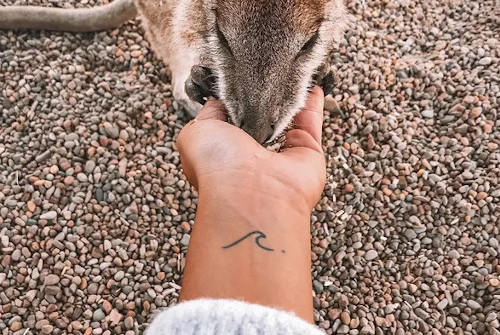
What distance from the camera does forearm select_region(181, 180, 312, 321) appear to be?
1.73m

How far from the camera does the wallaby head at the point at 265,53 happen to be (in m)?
2.13

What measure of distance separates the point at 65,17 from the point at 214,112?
5.20 feet

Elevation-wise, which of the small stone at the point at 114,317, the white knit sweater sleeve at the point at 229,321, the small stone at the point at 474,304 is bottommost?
the small stone at the point at 114,317

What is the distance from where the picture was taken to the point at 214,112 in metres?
2.58

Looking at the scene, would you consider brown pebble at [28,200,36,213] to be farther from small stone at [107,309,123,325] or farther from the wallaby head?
the wallaby head

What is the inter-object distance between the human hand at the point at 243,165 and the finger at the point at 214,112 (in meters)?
0.06

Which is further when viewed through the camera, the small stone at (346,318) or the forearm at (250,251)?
the small stone at (346,318)

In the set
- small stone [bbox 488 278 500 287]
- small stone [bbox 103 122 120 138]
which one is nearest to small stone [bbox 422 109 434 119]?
small stone [bbox 488 278 500 287]

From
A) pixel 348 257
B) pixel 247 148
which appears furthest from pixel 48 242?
pixel 348 257

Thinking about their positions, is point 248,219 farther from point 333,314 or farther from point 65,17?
point 65,17

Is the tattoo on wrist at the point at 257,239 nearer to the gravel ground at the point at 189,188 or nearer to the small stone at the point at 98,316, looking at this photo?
the gravel ground at the point at 189,188

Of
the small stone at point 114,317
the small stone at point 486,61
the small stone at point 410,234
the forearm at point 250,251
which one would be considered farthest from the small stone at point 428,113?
Result: the small stone at point 114,317

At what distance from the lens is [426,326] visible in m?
2.83

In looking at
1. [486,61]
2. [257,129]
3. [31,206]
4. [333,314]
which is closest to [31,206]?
[31,206]
